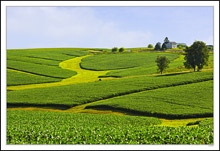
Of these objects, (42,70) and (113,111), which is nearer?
(113,111)

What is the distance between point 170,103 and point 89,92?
16592 mm

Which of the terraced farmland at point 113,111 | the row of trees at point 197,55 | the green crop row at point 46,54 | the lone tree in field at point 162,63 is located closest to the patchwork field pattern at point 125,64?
the lone tree in field at point 162,63

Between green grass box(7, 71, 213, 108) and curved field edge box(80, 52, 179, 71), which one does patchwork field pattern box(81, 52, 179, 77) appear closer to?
curved field edge box(80, 52, 179, 71)

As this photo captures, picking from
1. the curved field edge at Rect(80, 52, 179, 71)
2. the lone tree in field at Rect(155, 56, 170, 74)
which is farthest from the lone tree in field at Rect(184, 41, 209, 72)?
the curved field edge at Rect(80, 52, 179, 71)

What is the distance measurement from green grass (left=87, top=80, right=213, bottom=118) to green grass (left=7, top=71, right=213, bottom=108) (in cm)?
367

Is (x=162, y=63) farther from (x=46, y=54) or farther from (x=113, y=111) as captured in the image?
(x=46, y=54)

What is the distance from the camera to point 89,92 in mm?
46875

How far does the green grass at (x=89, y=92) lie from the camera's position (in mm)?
41969

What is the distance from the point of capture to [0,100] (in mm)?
16812

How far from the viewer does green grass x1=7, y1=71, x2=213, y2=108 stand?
42.0 meters

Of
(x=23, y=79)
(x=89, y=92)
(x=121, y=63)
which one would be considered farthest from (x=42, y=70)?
(x=89, y=92)

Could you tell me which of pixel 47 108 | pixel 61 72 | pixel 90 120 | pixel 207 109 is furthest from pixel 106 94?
pixel 61 72

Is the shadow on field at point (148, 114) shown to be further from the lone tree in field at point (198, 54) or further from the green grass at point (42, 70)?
the green grass at point (42, 70)

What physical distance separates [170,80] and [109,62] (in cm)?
4559
